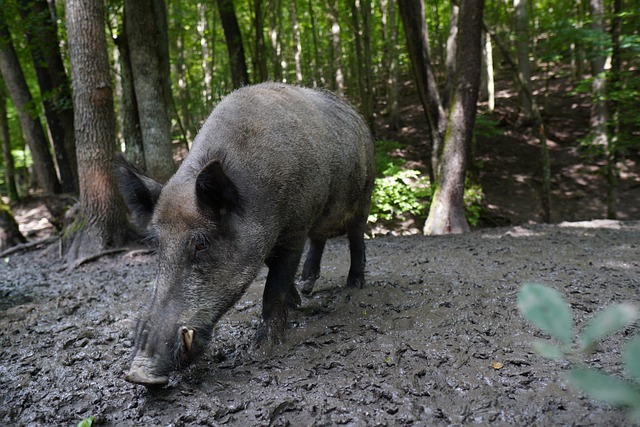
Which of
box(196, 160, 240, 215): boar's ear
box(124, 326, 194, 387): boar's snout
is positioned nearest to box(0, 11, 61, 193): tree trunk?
box(196, 160, 240, 215): boar's ear

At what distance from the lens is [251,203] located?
3.14 metres

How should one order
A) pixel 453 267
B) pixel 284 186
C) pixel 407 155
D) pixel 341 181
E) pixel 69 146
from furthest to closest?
pixel 407 155 < pixel 69 146 < pixel 453 267 < pixel 341 181 < pixel 284 186

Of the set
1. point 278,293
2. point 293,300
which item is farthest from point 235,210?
point 293,300

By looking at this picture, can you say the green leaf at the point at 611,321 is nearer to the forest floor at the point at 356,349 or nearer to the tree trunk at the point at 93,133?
the forest floor at the point at 356,349

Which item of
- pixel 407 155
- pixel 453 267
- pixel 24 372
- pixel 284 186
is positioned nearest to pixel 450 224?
pixel 453 267

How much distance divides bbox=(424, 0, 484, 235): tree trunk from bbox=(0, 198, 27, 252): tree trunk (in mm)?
7490

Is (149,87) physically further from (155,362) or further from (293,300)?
(155,362)

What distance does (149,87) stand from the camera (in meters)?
8.00

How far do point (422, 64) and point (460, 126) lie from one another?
2.21m

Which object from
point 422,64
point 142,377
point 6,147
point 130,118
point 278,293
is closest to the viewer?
point 142,377

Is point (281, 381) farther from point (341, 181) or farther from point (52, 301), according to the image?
point (52, 301)

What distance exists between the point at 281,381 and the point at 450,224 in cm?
588

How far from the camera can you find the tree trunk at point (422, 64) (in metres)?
9.39

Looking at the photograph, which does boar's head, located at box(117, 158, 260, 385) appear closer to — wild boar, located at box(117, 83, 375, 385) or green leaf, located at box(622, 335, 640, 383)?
wild boar, located at box(117, 83, 375, 385)
